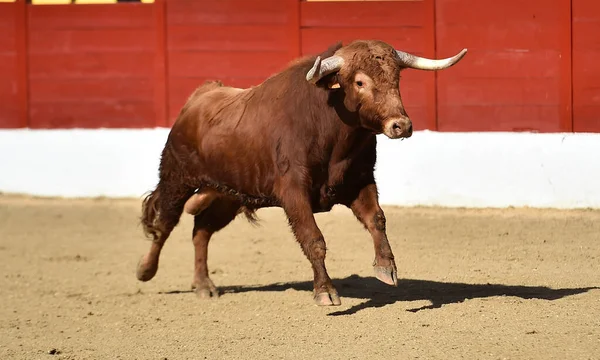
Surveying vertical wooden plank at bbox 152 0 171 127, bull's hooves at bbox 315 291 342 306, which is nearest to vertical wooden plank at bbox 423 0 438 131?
vertical wooden plank at bbox 152 0 171 127

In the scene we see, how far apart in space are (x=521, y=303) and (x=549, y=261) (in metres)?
1.69

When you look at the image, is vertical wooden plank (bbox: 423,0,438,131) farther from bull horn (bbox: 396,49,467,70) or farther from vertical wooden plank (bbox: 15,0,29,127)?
bull horn (bbox: 396,49,467,70)

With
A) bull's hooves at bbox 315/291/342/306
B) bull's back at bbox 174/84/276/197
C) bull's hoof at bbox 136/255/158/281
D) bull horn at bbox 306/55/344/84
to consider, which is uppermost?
bull horn at bbox 306/55/344/84

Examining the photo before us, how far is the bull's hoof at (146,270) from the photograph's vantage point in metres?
8.12

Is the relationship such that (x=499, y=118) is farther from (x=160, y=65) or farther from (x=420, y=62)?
(x=420, y=62)

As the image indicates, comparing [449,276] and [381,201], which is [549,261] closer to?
[449,276]

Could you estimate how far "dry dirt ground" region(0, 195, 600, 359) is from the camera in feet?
19.5

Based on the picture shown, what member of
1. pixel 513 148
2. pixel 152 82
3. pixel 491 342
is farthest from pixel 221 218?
pixel 152 82

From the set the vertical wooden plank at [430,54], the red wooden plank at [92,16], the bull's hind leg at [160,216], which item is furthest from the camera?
the red wooden plank at [92,16]

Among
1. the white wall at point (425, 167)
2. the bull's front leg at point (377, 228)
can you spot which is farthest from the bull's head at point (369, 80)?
the white wall at point (425, 167)

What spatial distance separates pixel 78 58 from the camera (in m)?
12.4

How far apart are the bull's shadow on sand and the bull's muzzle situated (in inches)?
38.4

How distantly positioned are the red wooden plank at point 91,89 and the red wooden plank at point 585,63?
4.07 m

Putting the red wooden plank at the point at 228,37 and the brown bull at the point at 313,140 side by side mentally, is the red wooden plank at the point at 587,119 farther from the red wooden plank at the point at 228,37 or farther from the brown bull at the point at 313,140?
the brown bull at the point at 313,140
